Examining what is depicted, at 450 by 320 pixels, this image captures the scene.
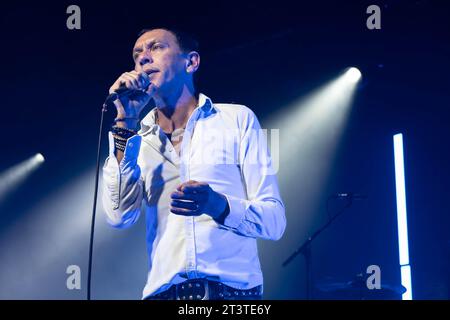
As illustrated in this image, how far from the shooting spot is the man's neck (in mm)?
2098

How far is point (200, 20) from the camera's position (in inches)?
177

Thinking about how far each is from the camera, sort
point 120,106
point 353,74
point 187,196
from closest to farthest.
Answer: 1. point 187,196
2. point 120,106
3. point 353,74

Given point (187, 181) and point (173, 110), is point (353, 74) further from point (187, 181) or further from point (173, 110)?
point (187, 181)

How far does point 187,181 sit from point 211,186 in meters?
0.22

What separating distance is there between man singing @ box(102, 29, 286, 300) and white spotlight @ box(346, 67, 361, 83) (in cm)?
314

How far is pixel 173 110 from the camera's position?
2.12 m

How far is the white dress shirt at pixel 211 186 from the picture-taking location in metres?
1.73

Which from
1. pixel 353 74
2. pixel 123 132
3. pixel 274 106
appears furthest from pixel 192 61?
pixel 353 74

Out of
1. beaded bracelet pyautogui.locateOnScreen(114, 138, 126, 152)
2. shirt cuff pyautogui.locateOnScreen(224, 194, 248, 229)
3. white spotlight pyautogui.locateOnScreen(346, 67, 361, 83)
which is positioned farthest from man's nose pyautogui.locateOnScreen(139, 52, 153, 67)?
white spotlight pyautogui.locateOnScreen(346, 67, 361, 83)

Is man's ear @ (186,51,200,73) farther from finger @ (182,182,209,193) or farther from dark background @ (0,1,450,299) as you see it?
dark background @ (0,1,450,299)

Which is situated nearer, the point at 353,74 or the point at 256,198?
the point at 256,198

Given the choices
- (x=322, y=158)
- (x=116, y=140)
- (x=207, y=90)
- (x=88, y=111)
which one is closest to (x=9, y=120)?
(x=88, y=111)

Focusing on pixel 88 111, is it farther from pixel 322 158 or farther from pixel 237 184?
pixel 237 184

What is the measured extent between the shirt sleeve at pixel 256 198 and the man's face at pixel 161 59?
0.33 m
